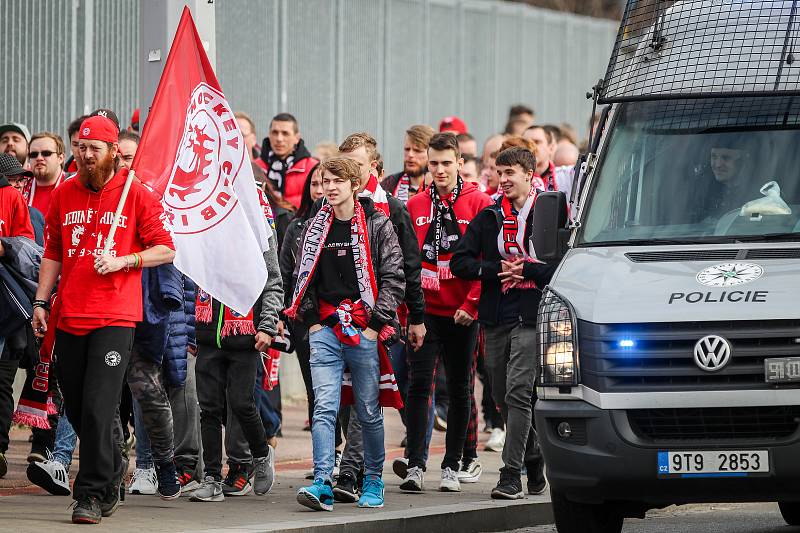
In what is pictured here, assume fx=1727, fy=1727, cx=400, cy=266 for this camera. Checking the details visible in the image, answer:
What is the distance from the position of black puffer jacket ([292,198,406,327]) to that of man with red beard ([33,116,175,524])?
1110 millimetres

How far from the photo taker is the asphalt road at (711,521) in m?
10.5

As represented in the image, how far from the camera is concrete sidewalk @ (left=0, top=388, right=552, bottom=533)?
30.7 feet

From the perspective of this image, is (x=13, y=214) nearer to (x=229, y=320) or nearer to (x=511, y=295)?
(x=229, y=320)

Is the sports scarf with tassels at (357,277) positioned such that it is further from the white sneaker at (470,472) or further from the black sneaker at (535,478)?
the white sneaker at (470,472)

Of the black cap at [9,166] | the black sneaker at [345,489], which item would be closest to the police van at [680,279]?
the black sneaker at [345,489]

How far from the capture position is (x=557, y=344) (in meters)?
8.51

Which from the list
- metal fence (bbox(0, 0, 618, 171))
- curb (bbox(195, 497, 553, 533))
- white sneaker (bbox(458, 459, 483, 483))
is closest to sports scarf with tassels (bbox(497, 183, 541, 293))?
curb (bbox(195, 497, 553, 533))

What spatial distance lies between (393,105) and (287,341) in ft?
28.5

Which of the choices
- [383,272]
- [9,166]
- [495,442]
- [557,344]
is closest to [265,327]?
[383,272]

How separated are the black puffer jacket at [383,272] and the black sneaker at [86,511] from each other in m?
1.80

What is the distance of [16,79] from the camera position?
15055mm

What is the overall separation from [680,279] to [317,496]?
9.08ft

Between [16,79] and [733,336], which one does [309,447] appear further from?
[733,336]

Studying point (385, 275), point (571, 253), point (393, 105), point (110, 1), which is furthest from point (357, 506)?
point (393, 105)
